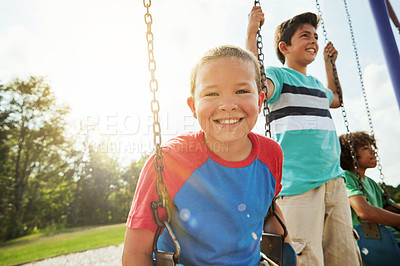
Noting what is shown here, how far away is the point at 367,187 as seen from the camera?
308cm

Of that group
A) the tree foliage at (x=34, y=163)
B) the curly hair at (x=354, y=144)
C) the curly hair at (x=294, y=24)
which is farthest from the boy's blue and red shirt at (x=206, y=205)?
the tree foliage at (x=34, y=163)

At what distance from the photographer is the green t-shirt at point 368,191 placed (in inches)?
107

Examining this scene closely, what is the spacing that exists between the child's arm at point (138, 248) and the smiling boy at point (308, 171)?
3.69 feet

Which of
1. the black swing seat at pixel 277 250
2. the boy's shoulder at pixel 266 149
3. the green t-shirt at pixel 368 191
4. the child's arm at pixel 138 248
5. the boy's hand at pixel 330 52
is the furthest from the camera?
the boy's hand at pixel 330 52

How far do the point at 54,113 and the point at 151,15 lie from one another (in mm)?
18991

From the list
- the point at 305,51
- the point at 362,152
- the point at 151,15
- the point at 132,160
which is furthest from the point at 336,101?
the point at 132,160

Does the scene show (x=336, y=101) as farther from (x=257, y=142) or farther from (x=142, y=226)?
(x=142, y=226)

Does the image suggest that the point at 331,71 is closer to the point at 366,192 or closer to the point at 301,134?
the point at 301,134

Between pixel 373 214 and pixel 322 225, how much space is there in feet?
3.75

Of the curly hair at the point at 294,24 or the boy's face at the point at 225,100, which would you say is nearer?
the boy's face at the point at 225,100

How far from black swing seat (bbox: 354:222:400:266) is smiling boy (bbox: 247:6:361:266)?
88cm

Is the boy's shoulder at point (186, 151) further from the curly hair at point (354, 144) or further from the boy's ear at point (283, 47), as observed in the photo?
the curly hair at point (354, 144)

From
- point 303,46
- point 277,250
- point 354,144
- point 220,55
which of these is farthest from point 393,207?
point 220,55

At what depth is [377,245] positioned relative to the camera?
8.64ft
